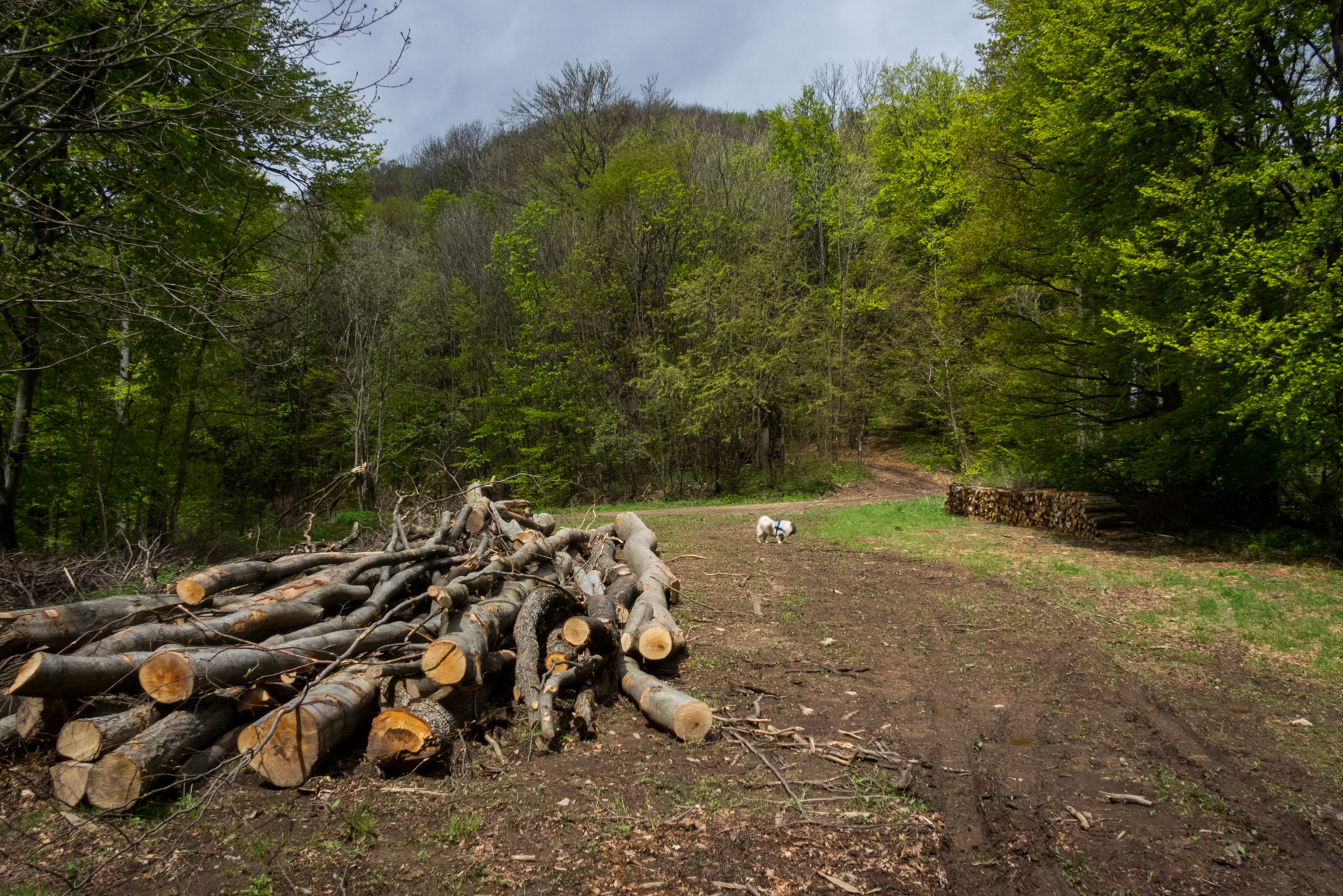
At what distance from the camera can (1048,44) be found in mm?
10773

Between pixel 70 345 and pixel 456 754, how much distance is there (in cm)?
1031

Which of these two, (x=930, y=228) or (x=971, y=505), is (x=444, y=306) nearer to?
(x=930, y=228)

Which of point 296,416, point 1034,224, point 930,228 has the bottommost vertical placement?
point 296,416

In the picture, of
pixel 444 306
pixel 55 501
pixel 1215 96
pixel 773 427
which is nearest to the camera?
pixel 1215 96

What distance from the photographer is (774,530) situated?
497 inches

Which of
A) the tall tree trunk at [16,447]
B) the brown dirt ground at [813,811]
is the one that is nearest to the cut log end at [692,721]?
the brown dirt ground at [813,811]

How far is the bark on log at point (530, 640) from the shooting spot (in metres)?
4.86

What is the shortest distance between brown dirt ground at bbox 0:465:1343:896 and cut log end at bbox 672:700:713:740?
10cm

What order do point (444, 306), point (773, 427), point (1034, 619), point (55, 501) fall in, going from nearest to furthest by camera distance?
point (1034, 619) < point (55, 501) < point (773, 427) < point (444, 306)

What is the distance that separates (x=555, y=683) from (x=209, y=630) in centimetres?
223

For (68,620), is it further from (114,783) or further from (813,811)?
(813,811)

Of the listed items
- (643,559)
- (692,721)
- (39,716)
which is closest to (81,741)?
(39,716)

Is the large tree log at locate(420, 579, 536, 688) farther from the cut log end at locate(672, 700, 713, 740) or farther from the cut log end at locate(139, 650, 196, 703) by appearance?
the cut log end at locate(672, 700, 713, 740)

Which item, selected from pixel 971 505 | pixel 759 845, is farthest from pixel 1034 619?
pixel 971 505
